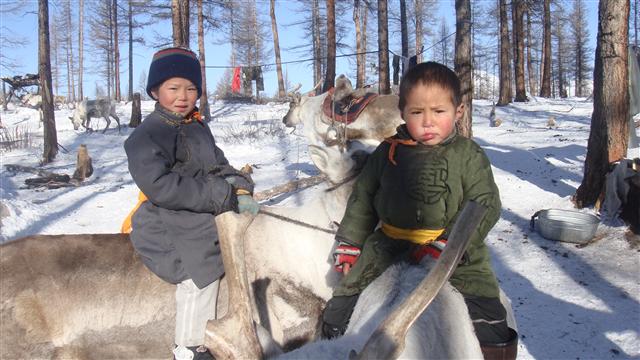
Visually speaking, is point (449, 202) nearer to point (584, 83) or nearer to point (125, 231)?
point (125, 231)

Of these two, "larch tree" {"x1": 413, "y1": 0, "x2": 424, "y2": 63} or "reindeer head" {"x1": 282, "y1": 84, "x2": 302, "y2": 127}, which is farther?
"larch tree" {"x1": 413, "y1": 0, "x2": 424, "y2": 63}

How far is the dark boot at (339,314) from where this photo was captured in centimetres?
206

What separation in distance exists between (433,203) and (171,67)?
1522mm

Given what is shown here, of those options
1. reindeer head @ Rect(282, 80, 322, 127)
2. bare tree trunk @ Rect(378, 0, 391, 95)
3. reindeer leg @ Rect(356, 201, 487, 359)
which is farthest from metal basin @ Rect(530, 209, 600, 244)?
bare tree trunk @ Rect(378, 0, 391, 95)

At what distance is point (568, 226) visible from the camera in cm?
564

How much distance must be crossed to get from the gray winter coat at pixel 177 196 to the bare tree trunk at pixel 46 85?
1252 cm

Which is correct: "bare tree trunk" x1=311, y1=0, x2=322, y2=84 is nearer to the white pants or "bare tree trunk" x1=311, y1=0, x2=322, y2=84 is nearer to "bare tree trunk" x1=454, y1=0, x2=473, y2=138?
"bare tree trunk" x1=454, y1=0, x2=473, y2=138

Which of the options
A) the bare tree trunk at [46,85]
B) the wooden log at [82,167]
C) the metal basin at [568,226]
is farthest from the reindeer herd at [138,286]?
the bare tree trunk at [46,85]

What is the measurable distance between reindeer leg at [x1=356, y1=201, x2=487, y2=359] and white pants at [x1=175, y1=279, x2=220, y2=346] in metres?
1.37

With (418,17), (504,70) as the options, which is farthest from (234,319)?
(418,17)

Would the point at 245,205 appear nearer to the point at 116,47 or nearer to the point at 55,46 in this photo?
the point at 116,47

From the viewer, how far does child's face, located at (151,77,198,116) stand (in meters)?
2.58

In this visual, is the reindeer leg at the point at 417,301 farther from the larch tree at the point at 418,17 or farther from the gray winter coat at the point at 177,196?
the larch tree at the point at 418,17

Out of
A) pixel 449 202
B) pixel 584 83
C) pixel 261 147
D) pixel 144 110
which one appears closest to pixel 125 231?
pixel 449 202
